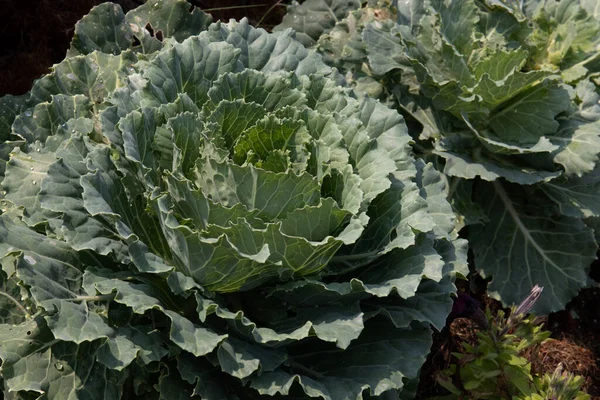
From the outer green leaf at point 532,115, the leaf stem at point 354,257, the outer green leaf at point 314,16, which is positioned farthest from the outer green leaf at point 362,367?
the outer green leaf at point 314,16

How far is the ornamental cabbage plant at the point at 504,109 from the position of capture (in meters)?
3.70

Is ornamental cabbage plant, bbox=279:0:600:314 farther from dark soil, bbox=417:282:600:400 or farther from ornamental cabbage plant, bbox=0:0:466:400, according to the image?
ornamental cabbage plant, bbox=0:0:466:400

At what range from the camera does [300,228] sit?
2.26 meters

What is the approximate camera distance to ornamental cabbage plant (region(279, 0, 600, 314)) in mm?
3701

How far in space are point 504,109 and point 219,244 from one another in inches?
91.2

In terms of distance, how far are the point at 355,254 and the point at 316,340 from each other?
0.36m

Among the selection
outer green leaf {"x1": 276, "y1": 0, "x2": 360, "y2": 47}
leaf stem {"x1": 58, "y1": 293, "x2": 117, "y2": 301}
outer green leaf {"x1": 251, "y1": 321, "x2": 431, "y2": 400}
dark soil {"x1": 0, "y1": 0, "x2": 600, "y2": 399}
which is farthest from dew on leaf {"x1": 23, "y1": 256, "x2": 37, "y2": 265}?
outer green leaf {"x1": 276, "y1": 0, "x2": 360, "y2": 47}

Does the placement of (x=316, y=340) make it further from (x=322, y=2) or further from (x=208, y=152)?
(x=322, y=2)

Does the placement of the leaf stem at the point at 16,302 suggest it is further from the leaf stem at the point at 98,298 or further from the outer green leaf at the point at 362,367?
the outer green leaf at the point at 362,367

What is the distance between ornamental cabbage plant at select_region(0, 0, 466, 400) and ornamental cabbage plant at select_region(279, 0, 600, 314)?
1.08 metres

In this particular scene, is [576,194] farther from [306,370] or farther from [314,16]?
[306,370]

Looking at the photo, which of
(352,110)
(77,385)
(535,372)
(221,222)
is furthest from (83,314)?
(535,372)

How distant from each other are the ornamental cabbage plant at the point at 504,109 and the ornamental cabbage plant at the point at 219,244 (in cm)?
108

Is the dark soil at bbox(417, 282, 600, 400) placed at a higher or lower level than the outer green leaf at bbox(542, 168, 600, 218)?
lower
